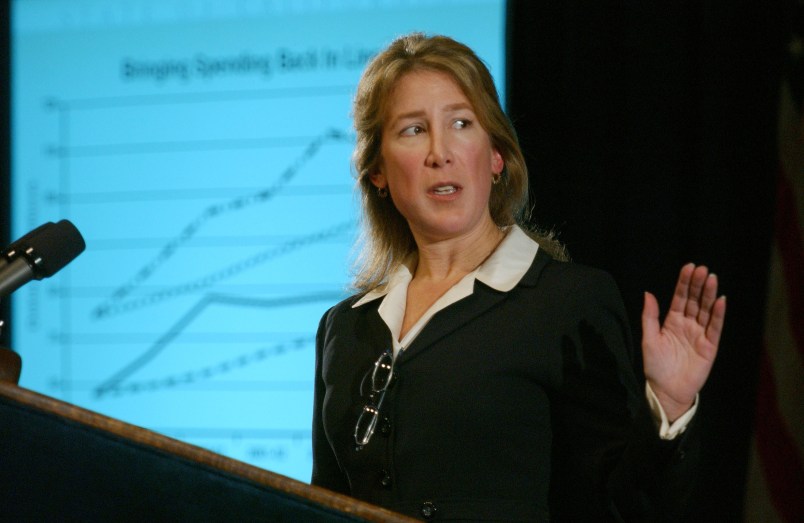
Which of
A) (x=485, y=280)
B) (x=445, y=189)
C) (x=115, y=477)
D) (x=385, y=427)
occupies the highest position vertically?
(x=445, y=189)

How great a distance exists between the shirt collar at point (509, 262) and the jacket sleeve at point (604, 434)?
0.10m

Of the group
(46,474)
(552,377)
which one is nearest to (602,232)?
(552,377)

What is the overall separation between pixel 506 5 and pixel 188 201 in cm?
123

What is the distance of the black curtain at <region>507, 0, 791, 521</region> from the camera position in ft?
9.08

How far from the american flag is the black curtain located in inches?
21.5

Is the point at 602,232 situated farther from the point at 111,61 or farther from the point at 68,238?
the point at 68,238

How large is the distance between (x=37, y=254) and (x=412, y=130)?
0.68m

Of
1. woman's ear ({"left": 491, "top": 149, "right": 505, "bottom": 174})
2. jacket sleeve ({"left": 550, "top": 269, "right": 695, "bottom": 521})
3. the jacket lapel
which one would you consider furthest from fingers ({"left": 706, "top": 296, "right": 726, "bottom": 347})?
woman's ear ({"left": 491, "top": 149, "right": 505, "bottom": 174})

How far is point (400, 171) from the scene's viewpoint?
1630 millimetres

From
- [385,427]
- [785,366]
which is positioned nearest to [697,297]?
[385,427]

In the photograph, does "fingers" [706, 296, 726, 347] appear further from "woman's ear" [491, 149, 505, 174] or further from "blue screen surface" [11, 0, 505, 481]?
"blue screen surface" [11, 0, 505, 481]

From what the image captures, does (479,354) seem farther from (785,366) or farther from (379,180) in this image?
(785,366)

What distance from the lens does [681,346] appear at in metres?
1.22

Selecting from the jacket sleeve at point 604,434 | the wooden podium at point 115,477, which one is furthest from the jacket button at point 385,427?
the wooden podium at point 115,477
